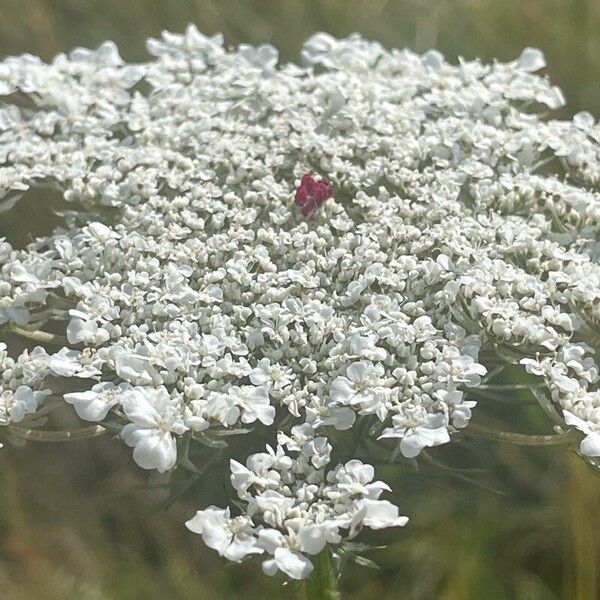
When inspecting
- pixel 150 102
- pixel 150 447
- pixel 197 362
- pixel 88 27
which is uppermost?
pixel 88 27

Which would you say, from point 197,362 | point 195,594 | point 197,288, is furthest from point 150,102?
point 195,594

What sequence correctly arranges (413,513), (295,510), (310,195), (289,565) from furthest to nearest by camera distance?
(413,513) < (310,195) < (295,510) < (289,565)

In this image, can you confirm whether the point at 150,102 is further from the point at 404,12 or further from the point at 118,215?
the point at 404,12

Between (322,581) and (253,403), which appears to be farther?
(322,581)

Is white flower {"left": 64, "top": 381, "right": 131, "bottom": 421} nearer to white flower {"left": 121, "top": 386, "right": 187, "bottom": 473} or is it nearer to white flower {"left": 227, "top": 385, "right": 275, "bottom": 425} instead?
white flower {"left": 121, "top": 386, "right": 187, "bottom": 473}

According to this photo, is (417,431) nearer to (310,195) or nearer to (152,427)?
(152,427)

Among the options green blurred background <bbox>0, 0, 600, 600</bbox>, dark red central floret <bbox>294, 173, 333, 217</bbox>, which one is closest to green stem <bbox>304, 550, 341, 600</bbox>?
dark red central floret <bbox>294, 173, 333, 217</bbox>

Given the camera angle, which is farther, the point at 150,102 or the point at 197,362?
the point at 150,102

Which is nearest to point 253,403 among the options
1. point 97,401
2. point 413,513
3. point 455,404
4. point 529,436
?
point 97,401
